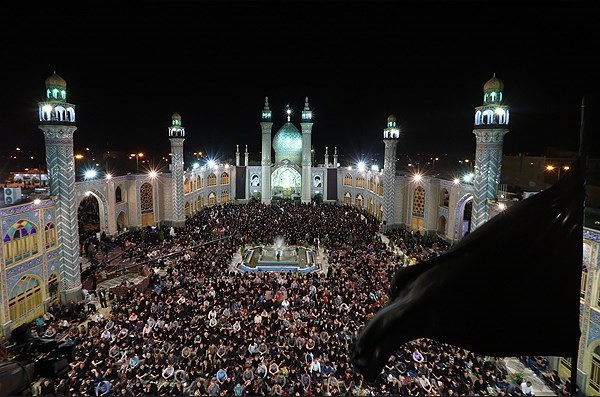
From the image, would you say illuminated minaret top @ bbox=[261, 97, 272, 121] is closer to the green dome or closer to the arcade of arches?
the green dome

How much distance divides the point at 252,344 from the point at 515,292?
971cm

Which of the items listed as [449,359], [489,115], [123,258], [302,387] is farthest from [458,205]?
[123,258]

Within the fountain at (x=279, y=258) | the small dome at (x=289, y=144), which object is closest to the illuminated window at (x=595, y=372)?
the fountain at (x=279, y=258)

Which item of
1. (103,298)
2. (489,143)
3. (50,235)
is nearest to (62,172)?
(50,235)

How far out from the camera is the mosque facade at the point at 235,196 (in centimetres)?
1398

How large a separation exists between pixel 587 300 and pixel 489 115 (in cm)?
908

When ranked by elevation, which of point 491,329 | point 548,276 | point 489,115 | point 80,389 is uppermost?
point 489,115

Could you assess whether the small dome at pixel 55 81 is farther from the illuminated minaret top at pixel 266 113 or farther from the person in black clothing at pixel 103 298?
the illuminated minaret top at pixel 266 113

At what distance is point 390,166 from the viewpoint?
31.4 metres

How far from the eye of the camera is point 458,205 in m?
25.8

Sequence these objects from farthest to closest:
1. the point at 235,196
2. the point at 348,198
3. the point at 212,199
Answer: the point at 235,196
the point at 348,198
the point at 212,199

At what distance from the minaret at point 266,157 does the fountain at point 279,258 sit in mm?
19720

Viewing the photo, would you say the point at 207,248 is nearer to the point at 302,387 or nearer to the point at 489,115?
the point at 302,387

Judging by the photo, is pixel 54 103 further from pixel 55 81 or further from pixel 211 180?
pixel 211 180
